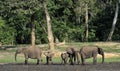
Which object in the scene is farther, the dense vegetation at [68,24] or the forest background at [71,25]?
the forest background at [71,25]

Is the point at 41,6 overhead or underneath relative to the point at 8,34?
overhead

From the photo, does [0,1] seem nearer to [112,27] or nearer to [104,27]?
[112,27]

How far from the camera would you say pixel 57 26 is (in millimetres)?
60406

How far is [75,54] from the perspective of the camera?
2900cm

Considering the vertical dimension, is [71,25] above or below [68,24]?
below

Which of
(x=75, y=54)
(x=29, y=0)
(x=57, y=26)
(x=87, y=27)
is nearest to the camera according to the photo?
(x=75, y=54)

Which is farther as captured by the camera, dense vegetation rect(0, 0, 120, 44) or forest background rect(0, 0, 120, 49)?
forest background rect(0, 0, 120, 49)

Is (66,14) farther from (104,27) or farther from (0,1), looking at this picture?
(0,1)

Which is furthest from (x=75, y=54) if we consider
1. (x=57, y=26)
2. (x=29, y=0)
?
(x=57, y=26)

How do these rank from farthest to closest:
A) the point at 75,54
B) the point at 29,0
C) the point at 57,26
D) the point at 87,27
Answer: the point at 87,27, the point at 57,26, the point at 29,0, the point at 75,54

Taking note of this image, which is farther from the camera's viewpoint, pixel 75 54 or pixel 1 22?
pixel 1 22

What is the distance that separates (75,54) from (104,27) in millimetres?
39303

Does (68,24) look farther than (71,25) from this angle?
No

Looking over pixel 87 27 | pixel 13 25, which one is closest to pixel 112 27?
pixel 87 27
